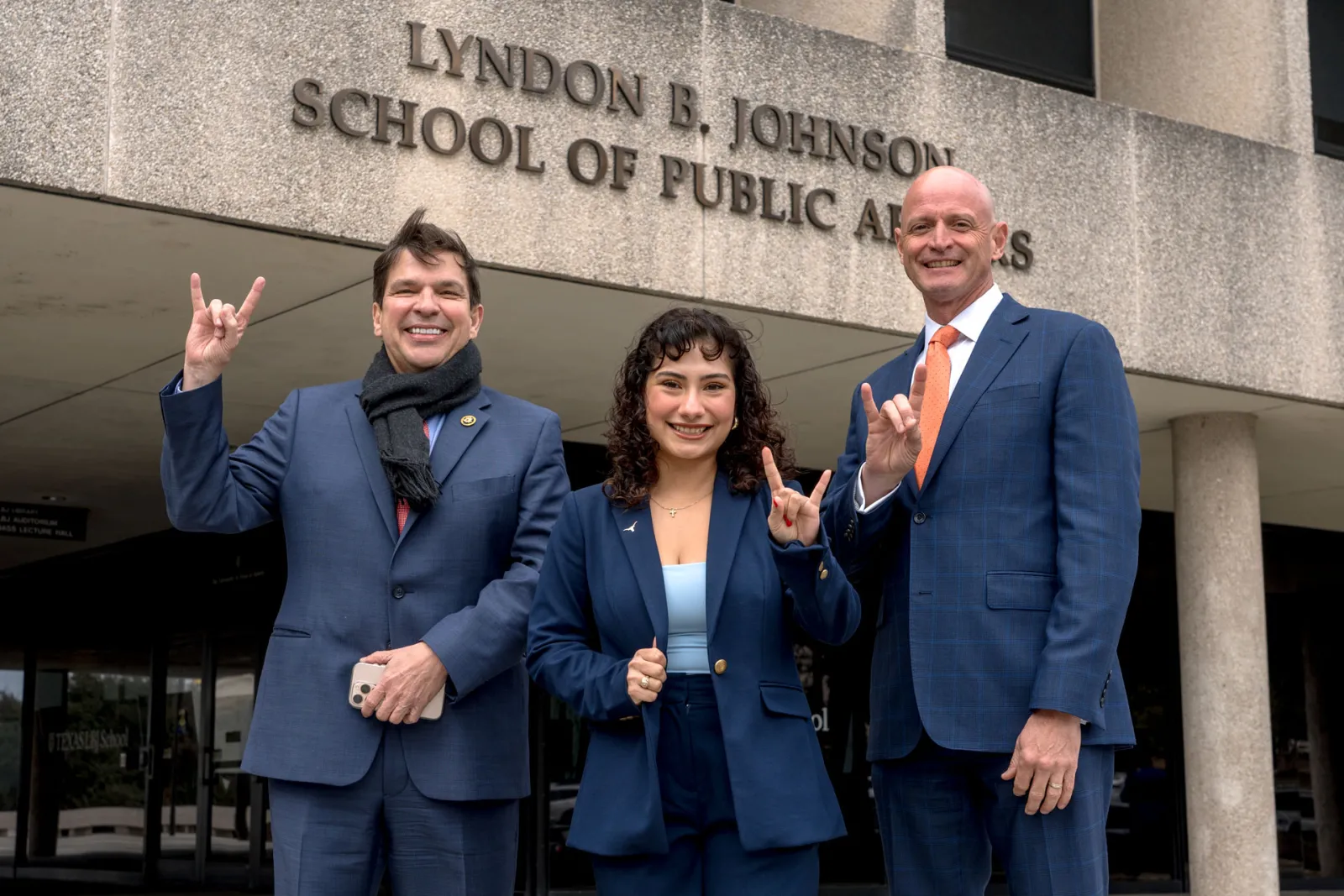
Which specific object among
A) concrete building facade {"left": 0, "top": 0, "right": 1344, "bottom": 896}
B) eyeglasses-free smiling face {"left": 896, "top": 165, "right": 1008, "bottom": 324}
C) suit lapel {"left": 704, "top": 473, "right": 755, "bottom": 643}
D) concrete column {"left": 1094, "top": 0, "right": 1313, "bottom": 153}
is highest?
concrete column {"left": 1094, "top": 0, "right": 1313, "bottom": 153}

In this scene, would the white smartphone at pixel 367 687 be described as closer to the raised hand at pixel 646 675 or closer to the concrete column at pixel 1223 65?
the raised hand at pixel 646 675

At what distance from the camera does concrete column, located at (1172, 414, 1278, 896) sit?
9352 millimetres

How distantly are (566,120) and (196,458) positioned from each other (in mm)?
3954

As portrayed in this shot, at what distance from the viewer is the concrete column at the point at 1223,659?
935cm

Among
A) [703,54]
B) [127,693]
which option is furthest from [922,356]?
[127,693]

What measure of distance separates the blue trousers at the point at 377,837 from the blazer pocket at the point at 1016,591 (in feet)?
3.85

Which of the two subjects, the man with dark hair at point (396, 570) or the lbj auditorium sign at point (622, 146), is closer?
the man with dark hair at point (396, 570)

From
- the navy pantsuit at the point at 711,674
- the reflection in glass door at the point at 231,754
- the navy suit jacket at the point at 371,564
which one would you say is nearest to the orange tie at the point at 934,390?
the navy pantsuit at the point at 711,674

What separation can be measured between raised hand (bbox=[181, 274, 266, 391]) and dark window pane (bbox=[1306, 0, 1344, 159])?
9.31 meters

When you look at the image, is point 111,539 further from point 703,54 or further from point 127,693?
point 703,54

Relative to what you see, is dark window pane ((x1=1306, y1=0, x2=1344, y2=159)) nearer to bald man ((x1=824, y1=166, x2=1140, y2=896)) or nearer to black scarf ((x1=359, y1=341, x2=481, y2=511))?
bald man ((x1=824, y1=166, x2=1140, y2=896))

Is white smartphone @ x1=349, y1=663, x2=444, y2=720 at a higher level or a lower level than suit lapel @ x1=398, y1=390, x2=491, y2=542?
lower

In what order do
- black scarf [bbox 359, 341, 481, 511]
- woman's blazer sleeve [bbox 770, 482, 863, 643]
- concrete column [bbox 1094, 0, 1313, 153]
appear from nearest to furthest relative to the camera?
woman's blazer sleeve [bbox 770, 482, 863, 643], black scarf [bbox 359, 341, 481, 511], concrete column [bbox 1094, 0, 1313, 153]

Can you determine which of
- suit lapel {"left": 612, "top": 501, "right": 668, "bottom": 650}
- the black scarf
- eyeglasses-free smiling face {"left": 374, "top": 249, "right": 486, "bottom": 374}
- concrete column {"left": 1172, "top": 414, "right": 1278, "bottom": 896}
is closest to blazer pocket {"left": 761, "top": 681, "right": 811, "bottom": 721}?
suit lapel {"left": 612, "top": 501, "right": 668, "bottom": 650}
